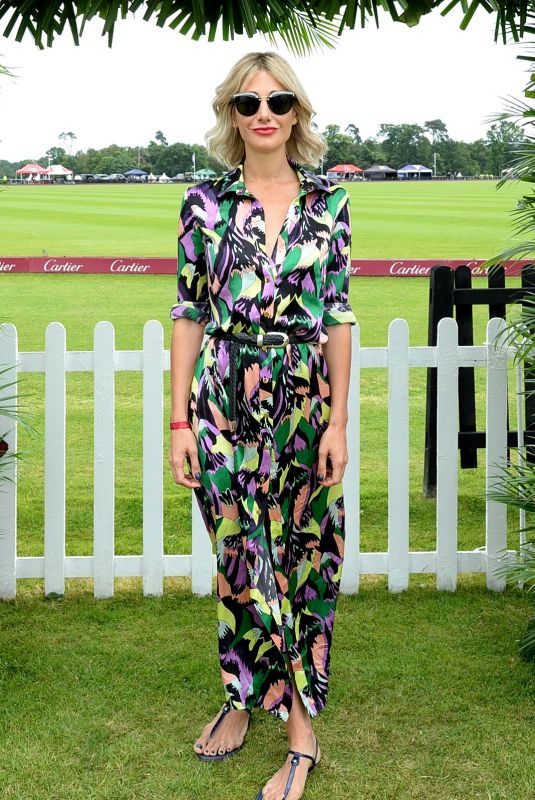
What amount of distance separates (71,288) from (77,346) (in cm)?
748

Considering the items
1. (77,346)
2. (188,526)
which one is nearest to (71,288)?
(77,346)

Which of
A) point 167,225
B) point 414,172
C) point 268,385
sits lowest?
point 268,385

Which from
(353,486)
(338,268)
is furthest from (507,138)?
(353,486)

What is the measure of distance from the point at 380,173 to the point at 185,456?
113735 millimetres

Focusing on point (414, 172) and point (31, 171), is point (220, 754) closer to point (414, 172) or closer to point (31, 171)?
point (414, 172)

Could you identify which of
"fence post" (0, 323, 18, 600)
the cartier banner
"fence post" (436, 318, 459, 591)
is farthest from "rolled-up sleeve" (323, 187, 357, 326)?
the cartier banner

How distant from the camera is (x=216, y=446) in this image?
2807 millimetres

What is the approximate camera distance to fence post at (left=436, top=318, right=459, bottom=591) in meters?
4.50

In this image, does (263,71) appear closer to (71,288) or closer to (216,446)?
(216,446)

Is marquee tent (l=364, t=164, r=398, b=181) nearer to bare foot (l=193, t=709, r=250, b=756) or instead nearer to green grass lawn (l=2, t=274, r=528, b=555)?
green grass lawn (l=2, t=274, r=528, b=555)

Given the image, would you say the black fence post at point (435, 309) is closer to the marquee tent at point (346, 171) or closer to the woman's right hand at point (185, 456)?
the woman's right hand at point (185, 456)

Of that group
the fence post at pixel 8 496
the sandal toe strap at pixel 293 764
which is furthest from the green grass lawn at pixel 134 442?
the sandal toe strap at pixel 293 764

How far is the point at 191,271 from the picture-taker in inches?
112

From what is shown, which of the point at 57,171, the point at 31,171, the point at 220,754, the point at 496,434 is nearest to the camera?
the point at 220,754
